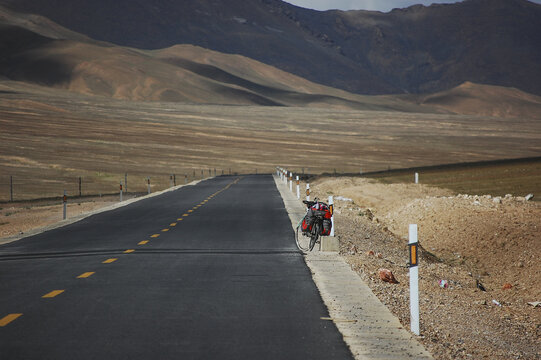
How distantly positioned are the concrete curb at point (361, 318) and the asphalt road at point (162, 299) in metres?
0.19

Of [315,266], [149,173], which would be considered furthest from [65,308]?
[149,173]

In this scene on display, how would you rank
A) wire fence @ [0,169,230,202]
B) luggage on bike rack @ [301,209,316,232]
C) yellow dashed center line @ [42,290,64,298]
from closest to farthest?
yellow dashed center line @ [42,290,64,298]
luggage on bike rack @ [301,209,316,232]
wire fence @ [0,169,230,202]

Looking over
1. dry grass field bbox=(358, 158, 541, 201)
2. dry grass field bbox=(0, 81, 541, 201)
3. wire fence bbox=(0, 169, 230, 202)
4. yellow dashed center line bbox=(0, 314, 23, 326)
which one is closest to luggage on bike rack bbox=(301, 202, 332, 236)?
yellow dashed center line bbox=(0, 314, 23, 326)

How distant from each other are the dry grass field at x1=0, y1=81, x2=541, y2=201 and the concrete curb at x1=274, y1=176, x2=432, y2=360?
43608mm

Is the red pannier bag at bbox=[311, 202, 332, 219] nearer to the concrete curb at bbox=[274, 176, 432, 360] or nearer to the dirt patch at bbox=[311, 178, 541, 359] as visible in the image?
the dirt patch at bbox=[311, 178, 541, 359]

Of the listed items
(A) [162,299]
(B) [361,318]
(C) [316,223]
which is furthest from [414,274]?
(C) [316,223]

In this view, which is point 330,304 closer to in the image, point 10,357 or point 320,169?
point 10,357

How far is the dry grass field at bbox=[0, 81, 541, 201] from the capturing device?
8056cm

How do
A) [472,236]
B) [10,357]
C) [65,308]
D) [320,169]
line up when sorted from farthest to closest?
1. [320,169]
2. [472,236]
3. [65,308]
4. [10,357]

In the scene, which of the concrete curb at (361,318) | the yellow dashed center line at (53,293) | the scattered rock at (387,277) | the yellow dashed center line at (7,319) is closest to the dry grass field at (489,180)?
the scattered rock at (387,277)

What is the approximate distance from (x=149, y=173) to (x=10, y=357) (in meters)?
82.7

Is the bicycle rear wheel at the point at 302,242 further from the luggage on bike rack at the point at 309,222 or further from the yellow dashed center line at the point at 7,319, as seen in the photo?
the yellow dashed center line at the point at 7,319

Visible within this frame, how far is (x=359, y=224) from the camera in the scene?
25719mm

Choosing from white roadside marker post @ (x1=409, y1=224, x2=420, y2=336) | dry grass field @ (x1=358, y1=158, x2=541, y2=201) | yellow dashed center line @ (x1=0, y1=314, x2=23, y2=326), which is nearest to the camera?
white roadside marker post @ (x1=409, y1=224, x2=420, y2=336)
